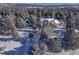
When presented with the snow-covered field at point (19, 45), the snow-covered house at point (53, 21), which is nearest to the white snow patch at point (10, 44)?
the snow-covered field at point (19, 45)

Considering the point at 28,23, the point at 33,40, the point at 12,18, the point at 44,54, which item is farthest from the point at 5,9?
the point at 44,54

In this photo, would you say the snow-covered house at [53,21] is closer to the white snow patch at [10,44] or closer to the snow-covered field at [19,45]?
the snow-covered field at [19,45]

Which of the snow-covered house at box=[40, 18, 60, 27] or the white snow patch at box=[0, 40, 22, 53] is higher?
the snow-covered house at box=[40, 18, 60, 27]

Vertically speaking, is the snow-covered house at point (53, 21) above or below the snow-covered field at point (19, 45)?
above

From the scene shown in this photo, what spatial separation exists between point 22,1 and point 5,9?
0.15 meters

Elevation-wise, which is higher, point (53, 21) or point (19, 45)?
point (53, 21)

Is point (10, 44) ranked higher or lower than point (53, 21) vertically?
lower

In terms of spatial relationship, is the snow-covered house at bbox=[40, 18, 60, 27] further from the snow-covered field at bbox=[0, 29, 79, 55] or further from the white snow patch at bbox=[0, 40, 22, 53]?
the white snow patch at bbox=[0, 40, 22, 53]

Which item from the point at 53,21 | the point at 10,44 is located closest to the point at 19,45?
the point at 10,44

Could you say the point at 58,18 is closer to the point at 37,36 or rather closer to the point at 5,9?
the point at 37,36

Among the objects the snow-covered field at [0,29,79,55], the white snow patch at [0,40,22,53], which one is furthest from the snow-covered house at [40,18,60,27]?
the white snow patch at [0,40,22,53]

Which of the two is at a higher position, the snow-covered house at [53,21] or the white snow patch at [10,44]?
the snow-covered house at [53,21]

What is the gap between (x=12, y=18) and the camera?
1099 millimetres

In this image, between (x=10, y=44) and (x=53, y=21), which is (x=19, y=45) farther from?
(x=53, y=21)
